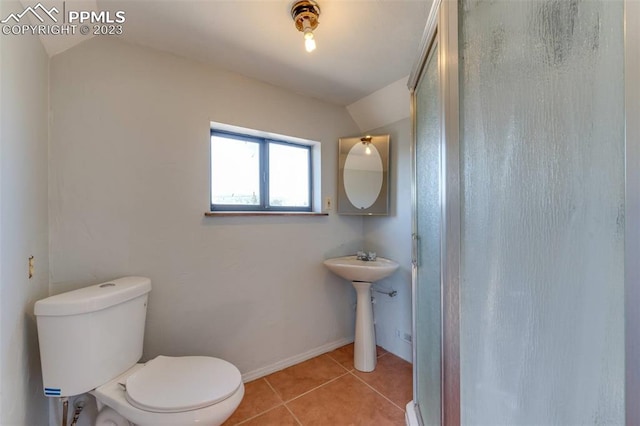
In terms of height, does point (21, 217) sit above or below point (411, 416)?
above

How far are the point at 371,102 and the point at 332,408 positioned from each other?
218cm

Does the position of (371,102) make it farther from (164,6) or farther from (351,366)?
(351,366)

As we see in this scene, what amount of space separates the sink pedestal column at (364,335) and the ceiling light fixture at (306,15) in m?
1.61

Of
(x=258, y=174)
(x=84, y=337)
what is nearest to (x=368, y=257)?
(x=258, y=174)

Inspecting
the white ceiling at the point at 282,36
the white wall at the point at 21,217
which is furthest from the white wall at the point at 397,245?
the white wall at the point at 21,217

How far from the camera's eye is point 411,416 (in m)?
1.33

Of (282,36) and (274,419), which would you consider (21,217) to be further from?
(274,419)

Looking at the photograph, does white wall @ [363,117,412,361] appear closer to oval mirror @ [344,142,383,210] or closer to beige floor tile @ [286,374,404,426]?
oval mirror @ [344,142,383,210]

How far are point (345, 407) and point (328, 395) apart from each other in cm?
14

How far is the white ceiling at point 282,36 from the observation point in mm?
1160

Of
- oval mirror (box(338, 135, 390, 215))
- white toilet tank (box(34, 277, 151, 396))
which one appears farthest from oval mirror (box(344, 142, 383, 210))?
white toilet tank (box(34, 277, 151, 396))

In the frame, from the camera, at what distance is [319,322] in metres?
2.10

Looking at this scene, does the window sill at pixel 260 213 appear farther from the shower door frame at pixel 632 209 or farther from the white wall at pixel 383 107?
the shower door frame at pixel 632 209

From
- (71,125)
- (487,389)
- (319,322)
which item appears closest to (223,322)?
(319,322)
